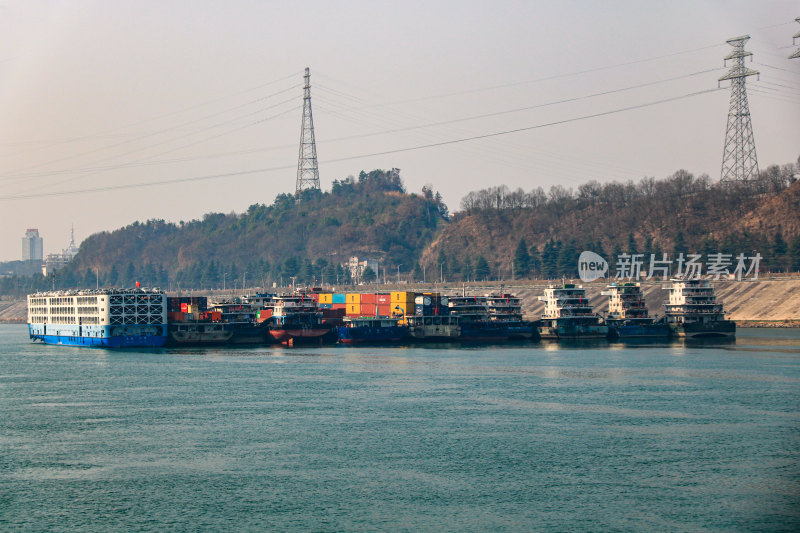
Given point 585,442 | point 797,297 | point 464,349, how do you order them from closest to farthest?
point 585,442
point 464,349
point 797,297

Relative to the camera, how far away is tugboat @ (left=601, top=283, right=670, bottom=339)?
14075cm

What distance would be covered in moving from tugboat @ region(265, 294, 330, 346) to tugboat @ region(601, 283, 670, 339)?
4534cm

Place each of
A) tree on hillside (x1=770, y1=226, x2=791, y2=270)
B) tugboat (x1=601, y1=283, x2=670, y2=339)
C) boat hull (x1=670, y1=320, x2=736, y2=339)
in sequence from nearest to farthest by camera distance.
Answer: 1. tugboat (x1=601, y1=283, x2=670, y2=339)
2. boat hull (x1=670, y1=320, x2=736, y2=339)
3. tree on hillside (x1=770, y1=226, x2=791, y2=270)

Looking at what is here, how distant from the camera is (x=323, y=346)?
135875 millimetres

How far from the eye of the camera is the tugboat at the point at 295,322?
137m

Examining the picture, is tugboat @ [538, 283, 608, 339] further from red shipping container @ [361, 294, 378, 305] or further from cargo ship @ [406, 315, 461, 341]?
red shipping container @ [361, 294, 378, 305]

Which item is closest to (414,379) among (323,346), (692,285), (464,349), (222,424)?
(222,424)

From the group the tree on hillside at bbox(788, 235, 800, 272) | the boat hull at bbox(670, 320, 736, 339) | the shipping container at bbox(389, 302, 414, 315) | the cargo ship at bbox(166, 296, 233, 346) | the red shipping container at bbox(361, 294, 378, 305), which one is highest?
the tree on hillside at bbox(788, 235, 800, 272)

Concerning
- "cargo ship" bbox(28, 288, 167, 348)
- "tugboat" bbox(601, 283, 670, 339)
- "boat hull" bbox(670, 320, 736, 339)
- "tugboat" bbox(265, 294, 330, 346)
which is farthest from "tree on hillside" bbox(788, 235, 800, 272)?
"cargo ship" bbox(28, 288, 167, 348)

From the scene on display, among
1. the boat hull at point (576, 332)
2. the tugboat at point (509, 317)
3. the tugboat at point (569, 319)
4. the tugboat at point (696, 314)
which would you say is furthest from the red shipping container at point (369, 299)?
the tugboat at point (696, 314)

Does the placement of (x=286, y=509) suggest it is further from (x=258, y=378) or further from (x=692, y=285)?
(x=692, y=285)

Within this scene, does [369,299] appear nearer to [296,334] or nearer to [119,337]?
[296,334]

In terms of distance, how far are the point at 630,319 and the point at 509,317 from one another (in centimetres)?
1891

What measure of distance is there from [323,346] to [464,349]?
22909 millimetres
